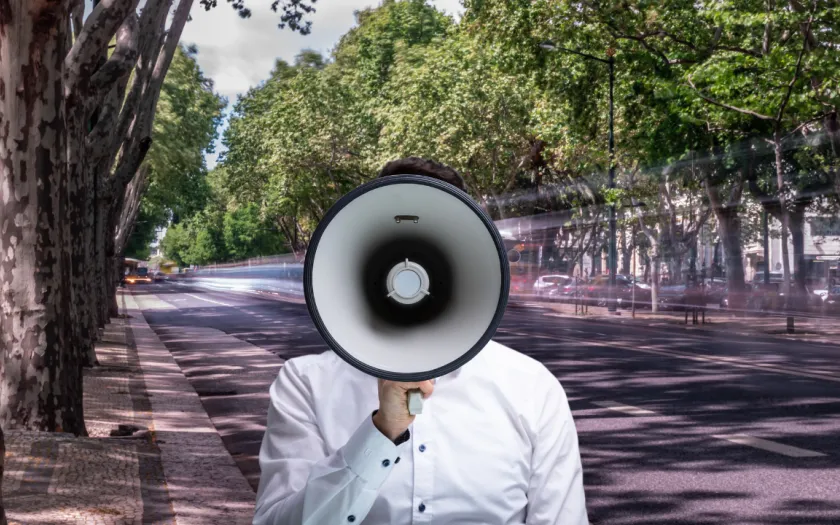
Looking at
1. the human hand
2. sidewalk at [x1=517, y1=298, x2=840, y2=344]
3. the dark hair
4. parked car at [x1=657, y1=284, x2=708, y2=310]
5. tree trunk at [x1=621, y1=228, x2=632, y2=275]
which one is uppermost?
tree trunk at [x1=621, y1=228, x2=632, y2=275]

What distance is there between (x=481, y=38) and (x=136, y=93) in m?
15.8

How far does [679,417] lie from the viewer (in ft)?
31.9

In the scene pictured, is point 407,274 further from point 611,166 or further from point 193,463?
point 611,166

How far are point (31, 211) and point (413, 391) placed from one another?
21.4ft

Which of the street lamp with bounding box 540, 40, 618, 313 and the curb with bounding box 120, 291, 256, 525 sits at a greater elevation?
the street lamp with bounding box 540, 40, 618, 313

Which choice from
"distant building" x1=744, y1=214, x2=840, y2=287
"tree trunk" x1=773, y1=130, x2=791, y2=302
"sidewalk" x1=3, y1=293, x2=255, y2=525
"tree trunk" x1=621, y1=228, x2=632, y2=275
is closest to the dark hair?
"sidewalk" x1=3, y1=293, x2=255, y2=525

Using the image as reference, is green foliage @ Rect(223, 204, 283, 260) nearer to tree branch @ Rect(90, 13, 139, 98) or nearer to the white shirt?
tree branch @ Rect(90, 13, 139, 98)

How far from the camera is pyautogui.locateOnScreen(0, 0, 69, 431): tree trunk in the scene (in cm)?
746

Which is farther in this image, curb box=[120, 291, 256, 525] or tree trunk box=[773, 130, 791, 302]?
tree trunk box=[773, 130, 791, 302]

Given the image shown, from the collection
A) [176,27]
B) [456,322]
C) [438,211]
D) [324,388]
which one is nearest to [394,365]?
[456,322]

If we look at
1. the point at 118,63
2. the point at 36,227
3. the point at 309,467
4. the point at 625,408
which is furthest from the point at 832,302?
the point at 309,467

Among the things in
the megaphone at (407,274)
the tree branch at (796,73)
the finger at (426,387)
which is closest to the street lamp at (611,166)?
the tree branch at (796,73)

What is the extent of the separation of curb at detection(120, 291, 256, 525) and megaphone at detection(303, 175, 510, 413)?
395 cm

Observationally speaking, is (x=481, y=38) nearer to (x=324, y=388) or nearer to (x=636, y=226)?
(x=636, y=226)
